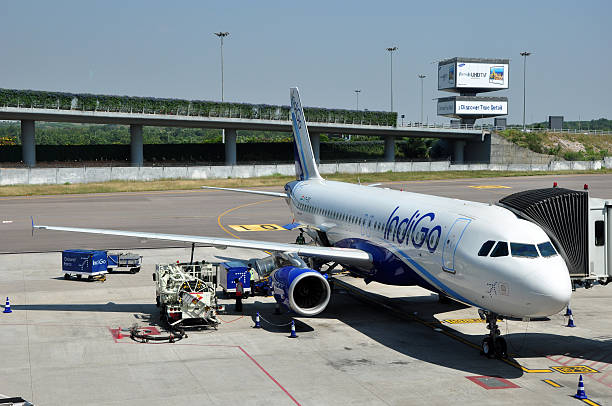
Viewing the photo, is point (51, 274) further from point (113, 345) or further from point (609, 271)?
point (609, 271)

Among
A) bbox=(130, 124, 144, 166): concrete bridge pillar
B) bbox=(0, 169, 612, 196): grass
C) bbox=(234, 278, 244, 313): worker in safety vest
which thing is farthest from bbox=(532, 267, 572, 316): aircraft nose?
bbox=(130, 124, 144, 166): concrete bridge pillar

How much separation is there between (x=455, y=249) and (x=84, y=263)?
18.7 meters

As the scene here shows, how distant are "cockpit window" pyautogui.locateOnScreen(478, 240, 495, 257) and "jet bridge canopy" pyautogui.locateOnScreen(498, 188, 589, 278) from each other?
7.09 ft

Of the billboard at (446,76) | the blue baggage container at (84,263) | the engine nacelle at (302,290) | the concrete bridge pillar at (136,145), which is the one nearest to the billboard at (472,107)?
the billboard at (446,76)

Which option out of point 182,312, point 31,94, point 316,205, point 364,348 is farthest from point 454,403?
point 31,94

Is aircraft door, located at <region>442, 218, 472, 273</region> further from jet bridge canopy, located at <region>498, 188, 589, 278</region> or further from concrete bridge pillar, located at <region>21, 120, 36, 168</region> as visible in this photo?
concrete bridge pillar, located at <region>21, 120, 36, 168</region>

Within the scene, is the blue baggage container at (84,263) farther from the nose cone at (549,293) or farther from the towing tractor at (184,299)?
the nose cone at (549,293)

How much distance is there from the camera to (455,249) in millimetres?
20594

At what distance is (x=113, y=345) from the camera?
21.6m

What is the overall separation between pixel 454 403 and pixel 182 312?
33.7 feet

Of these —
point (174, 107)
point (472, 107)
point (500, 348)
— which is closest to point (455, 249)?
point (500, 348)

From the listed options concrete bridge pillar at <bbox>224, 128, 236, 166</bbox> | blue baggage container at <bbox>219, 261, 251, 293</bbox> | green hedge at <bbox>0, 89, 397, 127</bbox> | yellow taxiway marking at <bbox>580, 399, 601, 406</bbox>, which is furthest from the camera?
concrete bridge pillar at <bbox>224, 128, 236, 166</bbox>

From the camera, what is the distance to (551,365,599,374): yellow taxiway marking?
19.2m

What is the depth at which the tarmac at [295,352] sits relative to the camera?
56.6 ft
